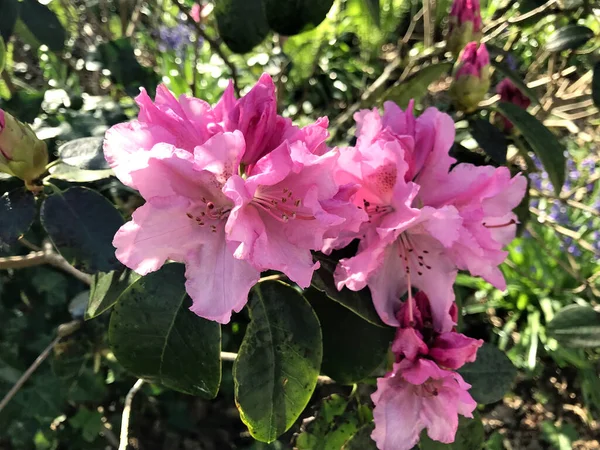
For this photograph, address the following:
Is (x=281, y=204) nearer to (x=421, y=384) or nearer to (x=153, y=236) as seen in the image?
(x=153, y=236)

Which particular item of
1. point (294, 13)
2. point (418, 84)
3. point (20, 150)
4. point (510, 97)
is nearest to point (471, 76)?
point (418, 84)

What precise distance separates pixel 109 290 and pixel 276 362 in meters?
0.25

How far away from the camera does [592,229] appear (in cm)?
235

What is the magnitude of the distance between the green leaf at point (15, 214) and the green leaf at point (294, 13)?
44 cm

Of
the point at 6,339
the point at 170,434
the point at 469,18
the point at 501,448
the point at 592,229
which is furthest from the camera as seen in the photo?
the point at 592,229

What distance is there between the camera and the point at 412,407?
0.69 m

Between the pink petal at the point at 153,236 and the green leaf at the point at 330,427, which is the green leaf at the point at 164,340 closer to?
the pink petal at the point at 153,236

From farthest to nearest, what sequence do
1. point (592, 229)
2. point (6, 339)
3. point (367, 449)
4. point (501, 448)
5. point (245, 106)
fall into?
1. point (592, 229)
2. point (501, 448)
3. point (6, 339)
4. point (367, 449)
5. point (245, 106)

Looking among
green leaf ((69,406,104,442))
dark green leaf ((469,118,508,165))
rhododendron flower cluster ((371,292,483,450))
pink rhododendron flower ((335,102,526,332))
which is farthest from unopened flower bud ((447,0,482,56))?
green leaf ((69,406,104,442))

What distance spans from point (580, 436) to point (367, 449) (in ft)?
5.96

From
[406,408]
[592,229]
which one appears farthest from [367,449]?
[592,229]

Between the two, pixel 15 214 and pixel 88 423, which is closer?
pixel 15 214

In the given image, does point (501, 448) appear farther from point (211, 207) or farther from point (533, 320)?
point (211, 207)

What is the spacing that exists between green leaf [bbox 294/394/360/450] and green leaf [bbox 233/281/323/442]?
20 centimetres
